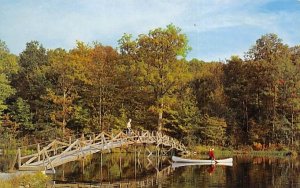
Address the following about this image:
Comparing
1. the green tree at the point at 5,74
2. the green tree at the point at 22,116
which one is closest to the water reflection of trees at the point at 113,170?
the green tree at the point at 22,116

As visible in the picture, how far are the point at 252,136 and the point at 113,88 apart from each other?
1647 cm

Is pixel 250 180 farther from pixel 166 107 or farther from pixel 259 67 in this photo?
pixel 259 67

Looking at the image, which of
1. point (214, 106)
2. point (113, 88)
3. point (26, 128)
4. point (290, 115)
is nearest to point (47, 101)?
point (26, 128)

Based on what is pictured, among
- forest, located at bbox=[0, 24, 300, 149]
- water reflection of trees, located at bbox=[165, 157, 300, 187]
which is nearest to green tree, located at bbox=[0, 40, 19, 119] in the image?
forest, located at bbox=[0, 24, 300, 149]

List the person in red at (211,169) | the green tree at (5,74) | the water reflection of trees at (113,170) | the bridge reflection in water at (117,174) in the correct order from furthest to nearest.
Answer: the green tree at (5,74)
the person in red at (211,169)
the water reflection of trees at (113,170)
the bridge reflection in water at (117,174)

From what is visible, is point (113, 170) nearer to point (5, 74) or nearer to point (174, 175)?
point (174, 175)

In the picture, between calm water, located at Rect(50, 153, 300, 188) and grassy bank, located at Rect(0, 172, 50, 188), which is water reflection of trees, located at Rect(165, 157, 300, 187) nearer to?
calm water, located at Rect(50, 153, 300, 188)

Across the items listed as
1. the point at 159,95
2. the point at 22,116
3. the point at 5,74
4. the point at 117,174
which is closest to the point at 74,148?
the point at 117,174

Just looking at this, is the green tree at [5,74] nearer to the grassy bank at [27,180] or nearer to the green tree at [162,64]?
the green tree at [162,64]

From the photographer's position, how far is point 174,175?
100 ft

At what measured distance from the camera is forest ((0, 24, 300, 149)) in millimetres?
47938

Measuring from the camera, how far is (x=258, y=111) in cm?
5562

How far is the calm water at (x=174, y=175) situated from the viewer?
85.9 feet

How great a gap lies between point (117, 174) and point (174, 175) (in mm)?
3866
